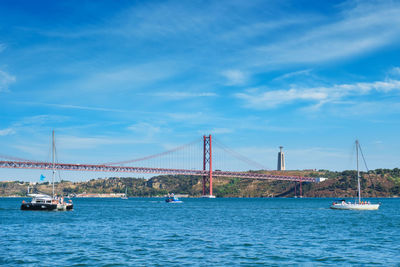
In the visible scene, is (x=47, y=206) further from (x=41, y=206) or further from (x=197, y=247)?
(x=197, y=247)

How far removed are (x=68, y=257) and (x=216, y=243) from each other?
10304 millimetres

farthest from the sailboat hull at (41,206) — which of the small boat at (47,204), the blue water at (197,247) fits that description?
the blue water at (197,247)

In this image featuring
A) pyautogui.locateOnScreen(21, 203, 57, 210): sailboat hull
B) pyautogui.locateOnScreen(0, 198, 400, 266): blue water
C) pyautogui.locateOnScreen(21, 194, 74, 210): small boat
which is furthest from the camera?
pyautogui.locateOnScreen(21, 194, 74, 210): small boat

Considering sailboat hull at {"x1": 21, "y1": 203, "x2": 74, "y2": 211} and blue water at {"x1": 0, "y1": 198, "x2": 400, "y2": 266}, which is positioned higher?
sailboat hull at {"x1": 21, "y1": 203, "x2": 74, "y2": 211}

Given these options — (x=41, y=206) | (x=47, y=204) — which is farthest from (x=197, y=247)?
(x=41, y=206)

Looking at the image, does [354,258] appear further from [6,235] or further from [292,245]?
[6,235]

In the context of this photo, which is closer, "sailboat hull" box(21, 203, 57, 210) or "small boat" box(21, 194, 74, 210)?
"sailboat hull" box(21, 203, 57, 210)

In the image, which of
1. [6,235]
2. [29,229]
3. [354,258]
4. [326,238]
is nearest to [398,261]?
[354,258]

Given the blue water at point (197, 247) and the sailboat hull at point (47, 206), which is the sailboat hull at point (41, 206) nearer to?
the sailboat hull at point (47, 206)

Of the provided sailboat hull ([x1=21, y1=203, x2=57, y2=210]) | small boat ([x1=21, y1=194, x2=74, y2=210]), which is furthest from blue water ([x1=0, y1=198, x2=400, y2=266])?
small boat ([x1=21, y1=194, x2=74, y2=210])

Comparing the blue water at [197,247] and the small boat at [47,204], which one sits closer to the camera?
the blue water at [197,247]

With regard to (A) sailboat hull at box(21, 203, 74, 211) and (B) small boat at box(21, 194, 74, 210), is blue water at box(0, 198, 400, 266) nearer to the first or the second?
(A) sailboat hull at box(21, 203, 74, 211)

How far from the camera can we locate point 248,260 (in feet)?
83.1

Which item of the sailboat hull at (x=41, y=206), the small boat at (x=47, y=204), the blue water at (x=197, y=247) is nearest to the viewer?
the blue water at (x=197, y=247)
